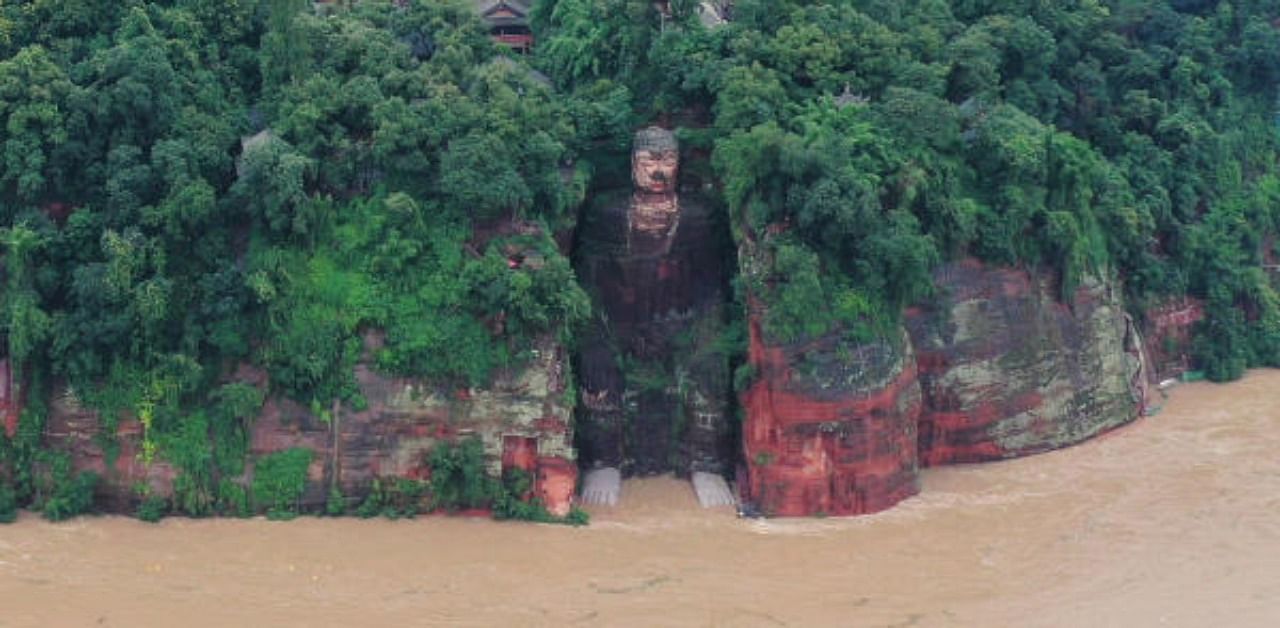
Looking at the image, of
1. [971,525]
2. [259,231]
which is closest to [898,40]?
[971,525]

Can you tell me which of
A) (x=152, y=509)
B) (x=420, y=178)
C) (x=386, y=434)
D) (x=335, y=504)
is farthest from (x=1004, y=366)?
(x=152, y=509)

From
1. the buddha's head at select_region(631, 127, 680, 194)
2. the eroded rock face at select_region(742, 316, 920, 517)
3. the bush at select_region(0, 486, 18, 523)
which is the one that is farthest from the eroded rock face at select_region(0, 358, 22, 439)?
the eroded rock face at select_region(742, 316, 920, 517)

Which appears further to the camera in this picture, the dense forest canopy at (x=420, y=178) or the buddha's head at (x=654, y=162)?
the buddha's head at (x=654, y=162)

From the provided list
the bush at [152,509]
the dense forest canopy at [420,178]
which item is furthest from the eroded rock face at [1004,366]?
the bush at [152,509]

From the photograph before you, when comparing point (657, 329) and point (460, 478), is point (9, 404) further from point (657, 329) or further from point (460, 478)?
point (657, 329)

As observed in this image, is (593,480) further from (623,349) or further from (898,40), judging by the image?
(898,40)

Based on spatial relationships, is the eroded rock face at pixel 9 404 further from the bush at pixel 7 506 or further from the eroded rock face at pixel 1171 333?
the eroded rock face at pixel 1171 333
